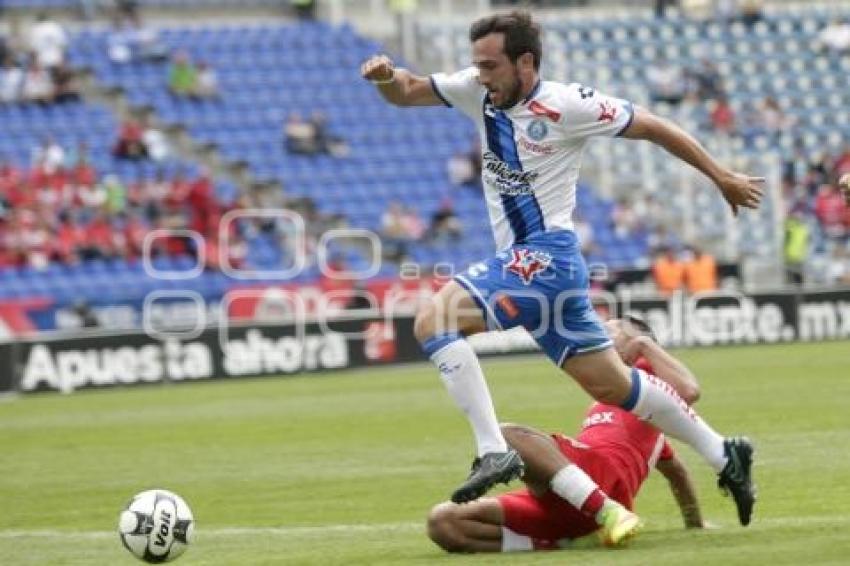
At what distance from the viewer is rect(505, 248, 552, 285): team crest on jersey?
9797 mm

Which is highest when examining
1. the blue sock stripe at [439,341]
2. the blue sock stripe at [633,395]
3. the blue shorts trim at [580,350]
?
the blue sock stripe at [439,341]

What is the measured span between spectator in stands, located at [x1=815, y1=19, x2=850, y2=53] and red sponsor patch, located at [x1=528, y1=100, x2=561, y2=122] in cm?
3427

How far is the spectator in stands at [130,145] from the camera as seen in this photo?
111 ft

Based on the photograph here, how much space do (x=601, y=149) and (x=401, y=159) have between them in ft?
13.4

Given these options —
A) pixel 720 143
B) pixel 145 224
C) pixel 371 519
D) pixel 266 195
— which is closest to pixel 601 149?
pixel 720 143

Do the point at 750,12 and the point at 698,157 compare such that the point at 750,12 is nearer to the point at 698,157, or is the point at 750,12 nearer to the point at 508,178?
the point at 508,178

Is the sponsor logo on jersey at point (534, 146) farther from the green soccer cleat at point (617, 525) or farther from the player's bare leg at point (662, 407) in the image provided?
the green soccer cleat at point (617, 525)

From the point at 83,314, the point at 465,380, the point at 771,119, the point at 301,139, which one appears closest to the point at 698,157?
the point at 465,380

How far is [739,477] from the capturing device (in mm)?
9820

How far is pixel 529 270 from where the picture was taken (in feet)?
32.2

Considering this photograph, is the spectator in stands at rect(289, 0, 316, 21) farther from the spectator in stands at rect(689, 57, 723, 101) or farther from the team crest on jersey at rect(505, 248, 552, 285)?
the team crest on jersey at rect(505, 248, 552, 285)

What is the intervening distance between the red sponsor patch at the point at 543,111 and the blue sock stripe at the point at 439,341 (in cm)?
117

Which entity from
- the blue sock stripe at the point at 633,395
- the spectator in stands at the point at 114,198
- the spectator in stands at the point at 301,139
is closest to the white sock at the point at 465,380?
the blue sock stripe at the point at 633,395

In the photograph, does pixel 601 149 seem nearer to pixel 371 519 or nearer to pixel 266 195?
pixel 266 195
